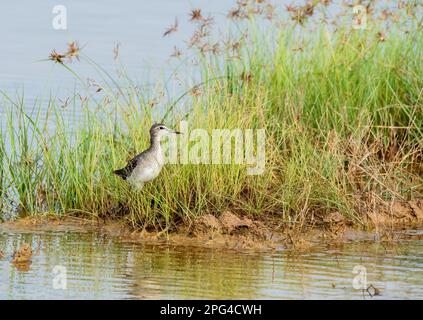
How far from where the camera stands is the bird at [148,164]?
10.6 m

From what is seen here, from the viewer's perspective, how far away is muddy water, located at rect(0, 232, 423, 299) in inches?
347

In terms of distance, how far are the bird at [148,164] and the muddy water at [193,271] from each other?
23.9 inches

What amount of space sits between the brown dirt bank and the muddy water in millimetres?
194

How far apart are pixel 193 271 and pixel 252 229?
1.26 meters

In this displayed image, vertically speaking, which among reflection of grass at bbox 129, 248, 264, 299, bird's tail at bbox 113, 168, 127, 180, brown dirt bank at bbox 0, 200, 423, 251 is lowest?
reflection of grass at bbox 129, 248, 264, 299

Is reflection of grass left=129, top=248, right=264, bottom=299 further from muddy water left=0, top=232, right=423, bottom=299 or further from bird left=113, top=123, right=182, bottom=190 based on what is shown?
bird left=113, top=123, right=182, bottom=190

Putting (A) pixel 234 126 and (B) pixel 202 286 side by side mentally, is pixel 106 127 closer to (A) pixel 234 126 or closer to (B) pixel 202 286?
A: (A) pixel 234 126

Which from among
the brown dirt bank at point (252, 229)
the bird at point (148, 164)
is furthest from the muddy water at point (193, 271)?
the bird at point (148, 164)

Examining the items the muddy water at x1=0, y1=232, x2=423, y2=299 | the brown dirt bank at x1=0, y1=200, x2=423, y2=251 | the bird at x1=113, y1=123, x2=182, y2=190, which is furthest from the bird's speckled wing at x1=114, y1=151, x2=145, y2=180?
the muddy water at x1=0, y1=232, x2=423, y2=299

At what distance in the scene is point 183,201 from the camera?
1072 centimetres

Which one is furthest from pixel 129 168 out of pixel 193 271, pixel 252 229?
pixel 193 271

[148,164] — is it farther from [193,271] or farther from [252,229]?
[193,271]

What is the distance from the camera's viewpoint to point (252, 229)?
10594 millimetres

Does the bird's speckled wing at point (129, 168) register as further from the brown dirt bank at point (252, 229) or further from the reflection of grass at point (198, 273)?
the reflection of grass at point (198, 273)
